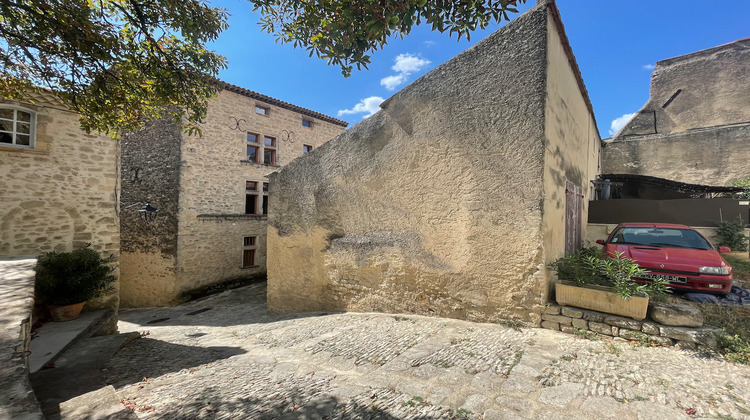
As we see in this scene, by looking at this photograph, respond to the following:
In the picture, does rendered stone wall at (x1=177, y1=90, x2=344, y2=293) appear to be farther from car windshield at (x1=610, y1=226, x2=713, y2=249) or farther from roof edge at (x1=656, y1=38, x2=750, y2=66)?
roof edge at (x1=656, y1=38, x2=750, y2=66)

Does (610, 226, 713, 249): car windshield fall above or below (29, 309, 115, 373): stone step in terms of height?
above

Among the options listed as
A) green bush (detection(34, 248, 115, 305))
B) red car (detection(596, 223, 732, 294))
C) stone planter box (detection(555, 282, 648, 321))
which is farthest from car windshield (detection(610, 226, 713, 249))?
green bush (detection(34, 248, 115, 305))

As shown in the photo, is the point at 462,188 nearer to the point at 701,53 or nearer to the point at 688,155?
the point at 688,155

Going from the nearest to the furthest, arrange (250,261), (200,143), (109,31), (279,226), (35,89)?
(109,31) → (35,89) → (279,226) → (200,143) → (250,261)

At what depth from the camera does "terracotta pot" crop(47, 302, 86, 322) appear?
5329 millimetres

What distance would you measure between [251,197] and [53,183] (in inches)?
314

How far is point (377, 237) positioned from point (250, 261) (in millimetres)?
10557

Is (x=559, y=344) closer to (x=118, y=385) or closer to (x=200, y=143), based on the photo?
(x=118, y=385)

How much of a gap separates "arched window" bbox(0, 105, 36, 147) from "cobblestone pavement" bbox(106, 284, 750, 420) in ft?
16.3

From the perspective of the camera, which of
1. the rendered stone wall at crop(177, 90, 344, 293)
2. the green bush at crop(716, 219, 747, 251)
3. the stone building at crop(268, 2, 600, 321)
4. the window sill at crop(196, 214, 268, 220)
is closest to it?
the stone building at crop(268, 2, 600, 321)

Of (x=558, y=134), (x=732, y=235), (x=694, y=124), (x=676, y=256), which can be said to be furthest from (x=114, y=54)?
(x=694, y=124)

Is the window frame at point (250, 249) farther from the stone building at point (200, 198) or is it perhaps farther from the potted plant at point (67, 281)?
the potted plant at point (67, 281)

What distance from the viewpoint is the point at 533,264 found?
3.98 meters

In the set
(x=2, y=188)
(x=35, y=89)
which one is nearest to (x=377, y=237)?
(x=35, y=89)
